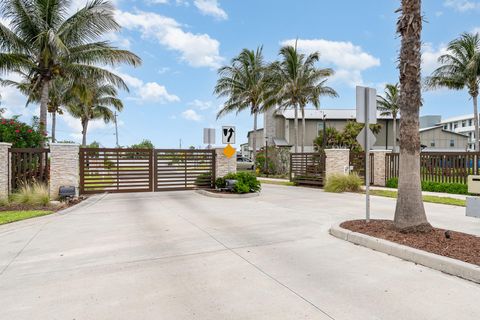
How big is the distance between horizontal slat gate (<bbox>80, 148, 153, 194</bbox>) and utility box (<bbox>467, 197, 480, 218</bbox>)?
39.4ft

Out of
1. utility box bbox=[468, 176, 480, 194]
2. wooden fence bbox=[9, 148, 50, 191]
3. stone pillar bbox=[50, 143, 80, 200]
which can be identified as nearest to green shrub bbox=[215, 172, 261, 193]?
stone pillar bbox=[50, 143, 80, 200]

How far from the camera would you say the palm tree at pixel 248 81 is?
91.2 ft

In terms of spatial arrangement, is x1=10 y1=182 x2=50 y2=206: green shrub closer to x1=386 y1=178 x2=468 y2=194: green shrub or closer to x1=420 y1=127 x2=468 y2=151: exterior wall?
x1=386 y1=178 x2=468 y2=194: green shrub

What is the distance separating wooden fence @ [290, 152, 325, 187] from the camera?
57.8ft

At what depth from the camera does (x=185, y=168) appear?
15.3 m

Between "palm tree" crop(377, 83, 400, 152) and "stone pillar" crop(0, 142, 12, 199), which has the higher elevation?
"palm tree" crop(377, 83, 400, 152)

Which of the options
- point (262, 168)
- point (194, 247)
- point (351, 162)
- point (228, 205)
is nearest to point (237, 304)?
point (194, 247)

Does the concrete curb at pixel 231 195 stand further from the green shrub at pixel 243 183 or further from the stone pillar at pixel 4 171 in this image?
the stone pillar at pixel 4 171

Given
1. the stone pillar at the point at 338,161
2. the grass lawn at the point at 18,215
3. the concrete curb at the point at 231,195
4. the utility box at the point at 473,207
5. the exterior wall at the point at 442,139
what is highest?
the exterior wall at the point at 442,139

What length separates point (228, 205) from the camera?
35.9ft

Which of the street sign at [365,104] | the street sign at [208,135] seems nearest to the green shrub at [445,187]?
the street sign at [365,104]

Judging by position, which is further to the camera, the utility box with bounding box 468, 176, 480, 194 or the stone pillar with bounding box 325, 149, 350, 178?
the stone pillar with bounding box 325, 149, 350, 178

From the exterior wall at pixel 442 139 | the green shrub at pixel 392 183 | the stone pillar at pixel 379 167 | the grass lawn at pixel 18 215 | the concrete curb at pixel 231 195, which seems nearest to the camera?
the grass lawn at pixel 18 215

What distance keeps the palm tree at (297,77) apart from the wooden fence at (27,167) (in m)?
18.1
